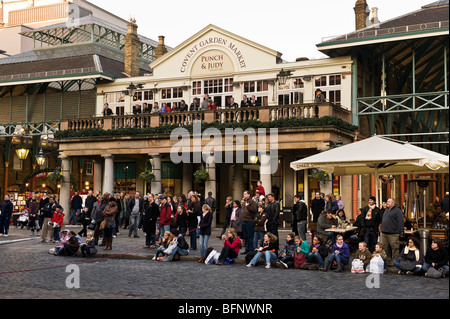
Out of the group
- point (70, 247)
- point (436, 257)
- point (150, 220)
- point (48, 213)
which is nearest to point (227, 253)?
point (150, 220)

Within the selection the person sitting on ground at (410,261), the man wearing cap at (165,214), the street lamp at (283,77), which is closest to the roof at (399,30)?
the street lamp at (283,77)

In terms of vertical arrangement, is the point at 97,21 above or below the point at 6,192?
above

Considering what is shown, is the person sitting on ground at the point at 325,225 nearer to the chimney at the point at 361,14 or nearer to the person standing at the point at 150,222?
the person standing at the point at 150,222

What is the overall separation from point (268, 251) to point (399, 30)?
14293mm

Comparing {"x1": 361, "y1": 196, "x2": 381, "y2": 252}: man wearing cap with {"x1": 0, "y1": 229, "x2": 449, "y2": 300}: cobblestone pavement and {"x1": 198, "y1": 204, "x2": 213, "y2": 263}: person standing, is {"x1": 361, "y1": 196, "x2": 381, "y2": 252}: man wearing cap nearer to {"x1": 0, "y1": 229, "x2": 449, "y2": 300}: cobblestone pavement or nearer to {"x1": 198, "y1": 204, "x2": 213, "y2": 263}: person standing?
{"x1": 0, "y1": 229, "x2": 449, "y2": 300}: cobblestone pavement

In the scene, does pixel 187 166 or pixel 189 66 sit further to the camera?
pixel 187 166

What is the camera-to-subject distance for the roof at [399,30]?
24.8m

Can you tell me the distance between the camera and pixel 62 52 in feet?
124

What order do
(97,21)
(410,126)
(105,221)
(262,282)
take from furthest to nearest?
(97,21)
(410,126)
(105,221)
(262,282)

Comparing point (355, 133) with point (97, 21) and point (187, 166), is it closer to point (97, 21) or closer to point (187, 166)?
point (187, 166)

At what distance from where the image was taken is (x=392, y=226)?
48.9 feet

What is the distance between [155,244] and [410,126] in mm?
22051
